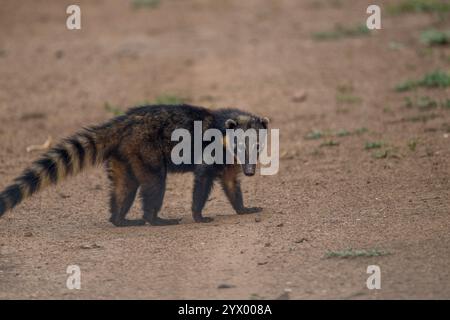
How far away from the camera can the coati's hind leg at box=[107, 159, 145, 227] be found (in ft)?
35.0

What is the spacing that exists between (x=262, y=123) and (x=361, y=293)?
375 centimetres

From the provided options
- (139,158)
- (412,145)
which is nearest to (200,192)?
(139,158)

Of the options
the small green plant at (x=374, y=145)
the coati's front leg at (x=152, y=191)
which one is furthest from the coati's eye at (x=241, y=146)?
the small green plant at (x=374, y=145)

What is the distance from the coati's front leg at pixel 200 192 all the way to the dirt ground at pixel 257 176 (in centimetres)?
19

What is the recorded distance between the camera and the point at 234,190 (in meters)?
11.1

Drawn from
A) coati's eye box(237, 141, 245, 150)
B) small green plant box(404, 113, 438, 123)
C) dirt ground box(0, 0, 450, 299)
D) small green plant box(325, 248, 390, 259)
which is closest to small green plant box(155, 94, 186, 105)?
dirt ground box(0, 0, 450, 299)

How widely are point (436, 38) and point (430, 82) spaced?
336cm

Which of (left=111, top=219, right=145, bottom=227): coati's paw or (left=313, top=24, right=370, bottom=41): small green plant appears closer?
(left=111, top=219, right=145, bottom=227): coati's paw

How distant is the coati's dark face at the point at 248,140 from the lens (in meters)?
10.6

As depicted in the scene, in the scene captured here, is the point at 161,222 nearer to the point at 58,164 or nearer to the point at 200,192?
the point at 200,192

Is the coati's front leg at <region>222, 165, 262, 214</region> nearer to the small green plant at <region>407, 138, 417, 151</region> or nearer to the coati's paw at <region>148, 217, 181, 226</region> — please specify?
the coati's paw at <region>148, 217, 181, 226</region>

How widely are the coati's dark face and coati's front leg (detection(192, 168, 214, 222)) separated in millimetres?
456
